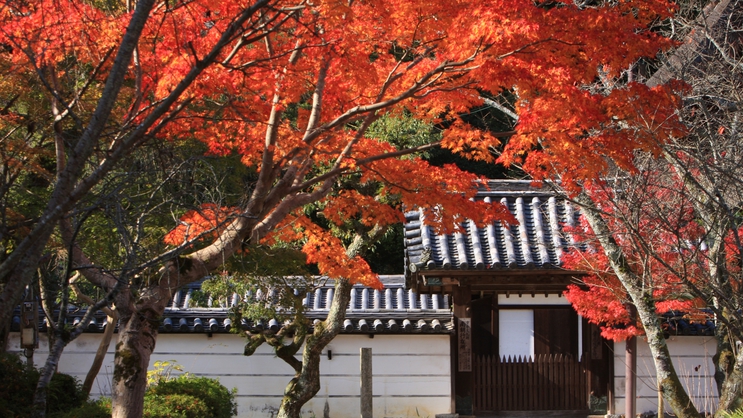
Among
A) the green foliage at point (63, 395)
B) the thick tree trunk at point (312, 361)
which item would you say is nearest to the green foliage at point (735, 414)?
the thick tree trunk at point (312, 361)

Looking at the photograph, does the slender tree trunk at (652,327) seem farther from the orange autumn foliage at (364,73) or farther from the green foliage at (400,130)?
the green foliage at (400,130)

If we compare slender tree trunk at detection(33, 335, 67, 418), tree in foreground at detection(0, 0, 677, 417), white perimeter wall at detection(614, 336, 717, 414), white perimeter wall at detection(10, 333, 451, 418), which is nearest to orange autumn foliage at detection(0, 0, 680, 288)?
tree in foreground at detection(0, 0, 677, 417)

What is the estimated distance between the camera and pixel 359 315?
14.0 m

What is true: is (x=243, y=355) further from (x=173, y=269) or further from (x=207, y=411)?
(x=173, y=269)

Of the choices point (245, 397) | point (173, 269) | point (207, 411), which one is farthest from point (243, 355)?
point (173, 269)

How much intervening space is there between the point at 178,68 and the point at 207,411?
514 cm

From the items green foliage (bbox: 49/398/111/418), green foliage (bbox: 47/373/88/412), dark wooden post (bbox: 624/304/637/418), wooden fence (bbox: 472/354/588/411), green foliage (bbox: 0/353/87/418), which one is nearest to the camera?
green foliage (bbox: 0/353/87/418)

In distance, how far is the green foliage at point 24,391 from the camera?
8242mm

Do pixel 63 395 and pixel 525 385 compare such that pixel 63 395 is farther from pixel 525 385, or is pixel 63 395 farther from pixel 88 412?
Answer: pixel 525 385

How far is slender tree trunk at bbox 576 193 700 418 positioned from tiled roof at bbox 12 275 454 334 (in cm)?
490

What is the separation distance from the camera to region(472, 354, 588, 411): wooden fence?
13391 mm

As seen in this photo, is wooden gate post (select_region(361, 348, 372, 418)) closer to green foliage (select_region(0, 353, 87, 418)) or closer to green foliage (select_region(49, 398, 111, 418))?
green foliage (select_region(49, 398, 111, 418))

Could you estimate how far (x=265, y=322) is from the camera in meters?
13.6

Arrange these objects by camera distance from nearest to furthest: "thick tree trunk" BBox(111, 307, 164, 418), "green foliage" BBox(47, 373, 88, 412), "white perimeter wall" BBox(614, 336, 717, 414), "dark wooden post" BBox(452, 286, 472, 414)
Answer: "thick tree trunk" BBox(111, 307, 164, 418) → "green foliage" BBox(47, 373, 88, 412) → "dark wooden post" BBox(452, 286, 472, 414) → "white perimeter wall" BBox(614, 336, 717, 414)
